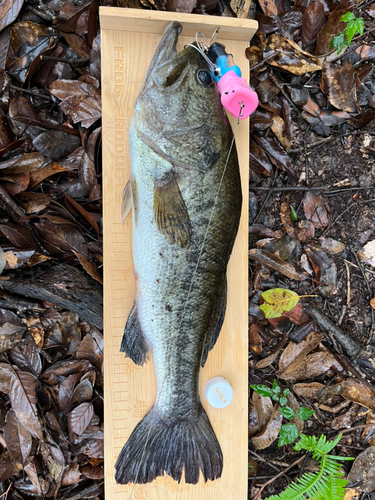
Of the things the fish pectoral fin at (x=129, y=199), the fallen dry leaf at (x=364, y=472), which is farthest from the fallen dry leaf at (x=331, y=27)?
the fallen dry leaf at (x=364, y=472)

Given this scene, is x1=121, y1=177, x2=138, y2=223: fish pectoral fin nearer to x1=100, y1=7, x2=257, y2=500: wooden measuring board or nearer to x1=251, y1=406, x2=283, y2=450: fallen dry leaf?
x1=100, y1=7, x2=257, y2=500: wooden measuring board

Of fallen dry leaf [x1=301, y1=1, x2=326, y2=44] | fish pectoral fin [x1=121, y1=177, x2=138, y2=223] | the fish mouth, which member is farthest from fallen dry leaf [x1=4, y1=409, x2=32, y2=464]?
fallen dry leaf [x1=301, y1=1, x2=326, y2=44]

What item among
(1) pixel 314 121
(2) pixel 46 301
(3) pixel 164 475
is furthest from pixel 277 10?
(3) pixel 164 475

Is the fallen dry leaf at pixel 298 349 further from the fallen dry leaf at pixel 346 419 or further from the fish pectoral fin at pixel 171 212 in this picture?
the fish pectoral fin at pixel 171 212

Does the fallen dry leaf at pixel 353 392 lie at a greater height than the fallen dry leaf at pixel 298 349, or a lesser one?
lesser

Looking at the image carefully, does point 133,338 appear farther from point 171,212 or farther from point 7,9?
point 7,9

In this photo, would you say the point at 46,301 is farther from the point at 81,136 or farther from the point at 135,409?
the point at 81,136

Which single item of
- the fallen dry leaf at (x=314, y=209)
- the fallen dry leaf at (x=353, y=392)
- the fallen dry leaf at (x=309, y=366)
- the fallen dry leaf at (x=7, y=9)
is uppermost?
the fallen dry leaf at (x=7, y=9)

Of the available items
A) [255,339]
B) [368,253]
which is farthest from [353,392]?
[368,253]
